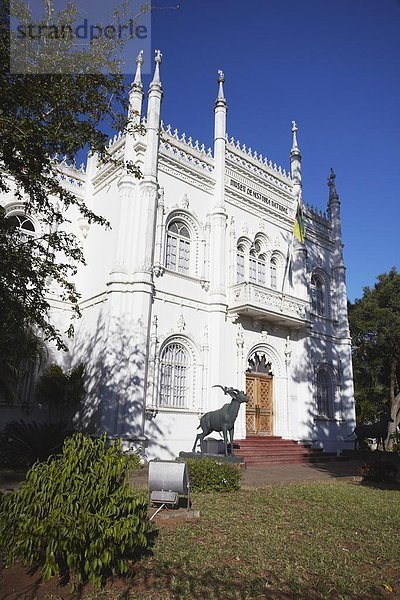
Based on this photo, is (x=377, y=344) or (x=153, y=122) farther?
(x=377, y=344)

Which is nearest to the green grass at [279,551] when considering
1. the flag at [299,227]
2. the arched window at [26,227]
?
the arched window at [26,227]

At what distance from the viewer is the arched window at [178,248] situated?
17.2 metres

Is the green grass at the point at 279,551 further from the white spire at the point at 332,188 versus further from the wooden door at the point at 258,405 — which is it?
the white spire at the point at 332,188

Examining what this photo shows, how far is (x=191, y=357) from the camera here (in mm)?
16781

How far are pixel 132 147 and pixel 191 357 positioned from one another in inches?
324

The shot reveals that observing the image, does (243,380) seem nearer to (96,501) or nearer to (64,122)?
(64,122)

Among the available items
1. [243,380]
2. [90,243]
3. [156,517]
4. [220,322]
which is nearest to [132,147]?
[90,243]

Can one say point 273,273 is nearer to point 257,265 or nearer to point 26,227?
point 257,265

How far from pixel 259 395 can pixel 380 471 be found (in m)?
7.68

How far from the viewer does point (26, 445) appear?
12.5m

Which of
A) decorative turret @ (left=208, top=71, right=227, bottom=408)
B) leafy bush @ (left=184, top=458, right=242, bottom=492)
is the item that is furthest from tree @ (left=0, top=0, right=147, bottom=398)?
decorative turret @ (left=208, top=71, right=227, bottom=408)

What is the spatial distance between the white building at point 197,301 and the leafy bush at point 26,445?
1772 mm

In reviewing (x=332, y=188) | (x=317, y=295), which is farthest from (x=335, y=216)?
(x=317, y=295)

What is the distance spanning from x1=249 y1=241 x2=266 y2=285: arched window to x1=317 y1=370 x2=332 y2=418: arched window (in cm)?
603
